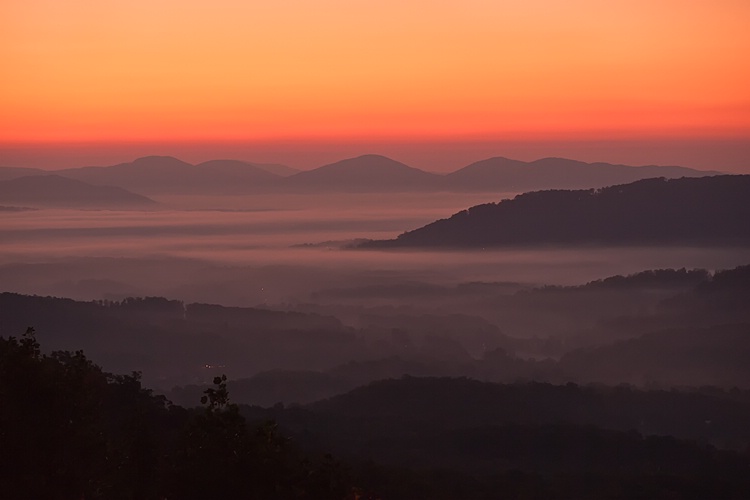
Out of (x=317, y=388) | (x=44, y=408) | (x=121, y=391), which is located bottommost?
(x=317, y=388)

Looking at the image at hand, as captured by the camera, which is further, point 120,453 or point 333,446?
point 333,446

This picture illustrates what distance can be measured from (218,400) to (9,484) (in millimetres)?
4738

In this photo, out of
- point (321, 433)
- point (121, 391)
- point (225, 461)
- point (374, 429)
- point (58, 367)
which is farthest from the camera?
point (374, 429)

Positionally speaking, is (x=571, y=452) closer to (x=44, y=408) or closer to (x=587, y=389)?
(x=587, y=389)

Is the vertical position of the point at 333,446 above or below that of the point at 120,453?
below

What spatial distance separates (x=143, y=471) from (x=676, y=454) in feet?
280

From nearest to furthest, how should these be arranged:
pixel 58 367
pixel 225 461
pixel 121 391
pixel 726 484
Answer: pixel 225 461 < pixel 58 367 < pixel 121 391 < pixel 726 484

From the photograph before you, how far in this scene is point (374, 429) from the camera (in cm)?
11094

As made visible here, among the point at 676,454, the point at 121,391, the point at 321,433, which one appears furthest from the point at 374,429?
the point at 121,391

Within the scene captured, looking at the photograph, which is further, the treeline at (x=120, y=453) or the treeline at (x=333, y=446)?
the treeline at (x=333, y=446)

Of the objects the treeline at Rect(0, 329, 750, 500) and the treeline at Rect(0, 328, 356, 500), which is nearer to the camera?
the treeline at Rect(0, 328, 356, 500)

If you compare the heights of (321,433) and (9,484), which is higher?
(9,484)

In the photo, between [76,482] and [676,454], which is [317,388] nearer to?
[676,454]

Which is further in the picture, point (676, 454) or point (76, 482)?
point (676, 454)
